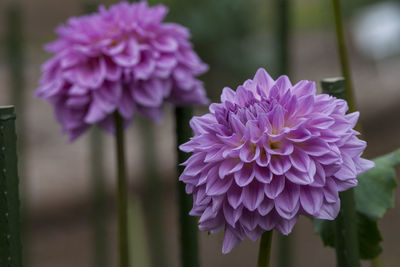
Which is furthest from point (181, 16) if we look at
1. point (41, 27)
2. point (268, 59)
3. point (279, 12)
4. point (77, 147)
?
point (41, 27)

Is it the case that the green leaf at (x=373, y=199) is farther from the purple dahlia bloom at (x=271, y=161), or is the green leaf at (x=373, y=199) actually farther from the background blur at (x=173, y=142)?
the background blur at (x=173, y=142)

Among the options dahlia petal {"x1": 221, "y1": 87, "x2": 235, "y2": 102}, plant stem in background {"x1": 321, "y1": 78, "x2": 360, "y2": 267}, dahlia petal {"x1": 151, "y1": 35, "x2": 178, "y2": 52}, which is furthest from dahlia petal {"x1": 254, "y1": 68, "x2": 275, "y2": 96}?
dahlia petal {"x1": 151, "y1": 35, "x2": 178, "y2": 52}

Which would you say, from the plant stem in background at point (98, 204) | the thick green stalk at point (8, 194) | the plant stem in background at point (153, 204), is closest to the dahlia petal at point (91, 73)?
the thick green stalk at point (8, 194)

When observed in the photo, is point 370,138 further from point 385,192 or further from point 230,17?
point 385,192

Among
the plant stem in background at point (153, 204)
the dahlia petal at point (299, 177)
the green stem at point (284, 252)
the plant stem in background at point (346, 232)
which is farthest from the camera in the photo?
the plant stem in background at point (153, 204)

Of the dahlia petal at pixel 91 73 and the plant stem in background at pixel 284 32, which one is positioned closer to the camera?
the dahlia petal at pixel 91 73

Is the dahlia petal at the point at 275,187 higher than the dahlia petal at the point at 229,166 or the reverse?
the reverse

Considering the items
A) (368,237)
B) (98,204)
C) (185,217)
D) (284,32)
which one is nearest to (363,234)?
(368,237)
